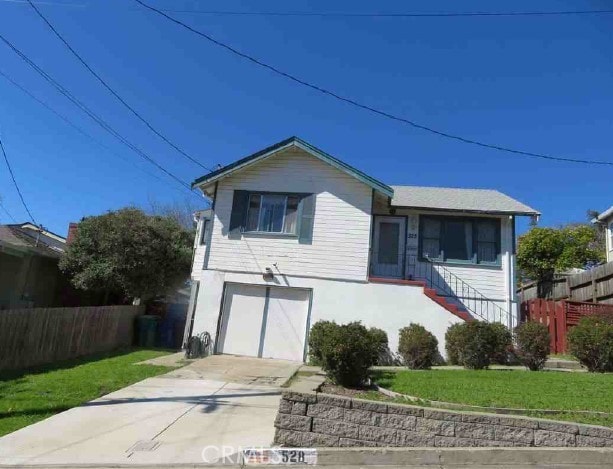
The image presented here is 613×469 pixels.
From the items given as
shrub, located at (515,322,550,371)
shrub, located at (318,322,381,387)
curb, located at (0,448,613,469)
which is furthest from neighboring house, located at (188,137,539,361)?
curb, located at (0,448,613,469)

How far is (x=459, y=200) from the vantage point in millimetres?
16375

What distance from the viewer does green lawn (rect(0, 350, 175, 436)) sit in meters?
7.06

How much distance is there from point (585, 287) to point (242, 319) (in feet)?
38.3

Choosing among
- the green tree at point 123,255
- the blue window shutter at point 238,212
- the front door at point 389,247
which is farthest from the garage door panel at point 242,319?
the green tree at point 123,255

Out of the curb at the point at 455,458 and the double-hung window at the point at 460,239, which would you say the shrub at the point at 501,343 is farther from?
the curb at the point at 455,458

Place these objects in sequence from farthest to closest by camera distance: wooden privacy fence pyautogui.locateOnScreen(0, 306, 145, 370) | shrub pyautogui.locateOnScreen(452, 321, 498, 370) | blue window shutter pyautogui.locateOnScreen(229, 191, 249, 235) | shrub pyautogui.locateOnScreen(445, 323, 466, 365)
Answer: blue window shutter pyautogui.locateOnScreen(229, 191, 249, 235), shrub pyautogui.locateOnScreen(445, 323, 466, 365), shrub pyautogui.locateOnScreen(452, 321, 498, 370), wooden privacy fence pyautogui.locateOnScreen(0, 306, 145, 370)

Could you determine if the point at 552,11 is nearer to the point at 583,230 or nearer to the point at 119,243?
the point at 119,243

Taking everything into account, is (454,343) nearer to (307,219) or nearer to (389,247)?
(389,247)

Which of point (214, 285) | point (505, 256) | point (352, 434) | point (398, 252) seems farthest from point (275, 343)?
point (352, 434)

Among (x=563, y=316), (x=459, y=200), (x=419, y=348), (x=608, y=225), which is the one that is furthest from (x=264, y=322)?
(x=608, y=225)

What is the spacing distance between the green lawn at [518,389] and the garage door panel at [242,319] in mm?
5511

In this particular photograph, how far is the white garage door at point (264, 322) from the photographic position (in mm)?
14180

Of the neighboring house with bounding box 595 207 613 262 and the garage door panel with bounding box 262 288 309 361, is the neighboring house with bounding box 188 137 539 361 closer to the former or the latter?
the garage door panel with bounding box 262 288 309 361

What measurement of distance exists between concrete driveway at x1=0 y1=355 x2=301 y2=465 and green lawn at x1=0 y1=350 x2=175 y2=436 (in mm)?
350
